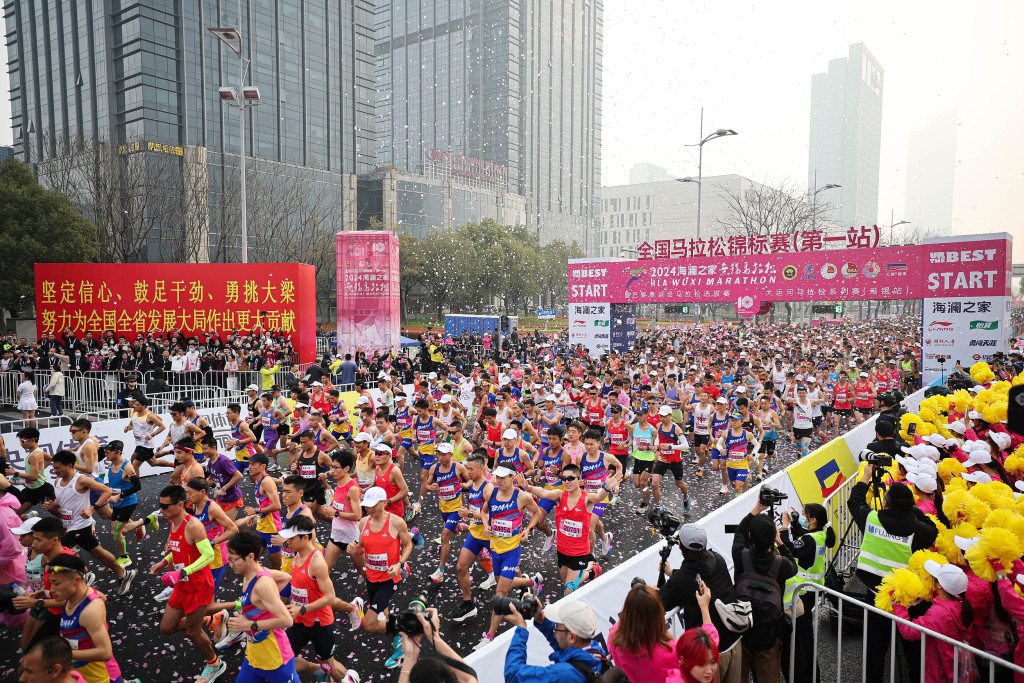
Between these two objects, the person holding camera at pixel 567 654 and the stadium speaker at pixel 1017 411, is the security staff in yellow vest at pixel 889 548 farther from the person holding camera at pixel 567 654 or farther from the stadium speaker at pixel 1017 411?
the stadium speaker at pixel 1017 411

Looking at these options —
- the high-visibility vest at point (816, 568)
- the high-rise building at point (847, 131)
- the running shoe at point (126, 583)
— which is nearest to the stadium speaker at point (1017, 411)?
the high-visibility vest at point (816, 568)

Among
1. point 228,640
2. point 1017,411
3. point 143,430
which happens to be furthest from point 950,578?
point 143,430

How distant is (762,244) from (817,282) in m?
2.31

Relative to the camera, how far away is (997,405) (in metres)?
7.79

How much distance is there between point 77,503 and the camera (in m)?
6.39

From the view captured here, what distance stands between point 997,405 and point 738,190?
104622 mm

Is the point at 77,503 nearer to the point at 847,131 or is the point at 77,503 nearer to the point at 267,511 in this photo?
the point at 267,511

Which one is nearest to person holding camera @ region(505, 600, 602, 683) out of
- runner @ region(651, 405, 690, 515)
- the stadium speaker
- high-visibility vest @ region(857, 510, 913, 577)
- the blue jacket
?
the blue jacket

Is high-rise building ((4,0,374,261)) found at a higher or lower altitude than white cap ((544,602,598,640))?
higher

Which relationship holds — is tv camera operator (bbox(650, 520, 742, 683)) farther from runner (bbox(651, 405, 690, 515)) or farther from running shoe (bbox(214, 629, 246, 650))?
runner (bbox(651, 405, 690, 515))

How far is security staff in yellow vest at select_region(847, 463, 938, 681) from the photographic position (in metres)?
4.16

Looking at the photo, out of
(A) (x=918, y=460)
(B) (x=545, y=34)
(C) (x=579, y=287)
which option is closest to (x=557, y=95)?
(B) (x=545, y=34)

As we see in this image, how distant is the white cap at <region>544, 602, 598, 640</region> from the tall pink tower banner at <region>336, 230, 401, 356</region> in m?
20.1

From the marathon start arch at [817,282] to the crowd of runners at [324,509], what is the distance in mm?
5382
